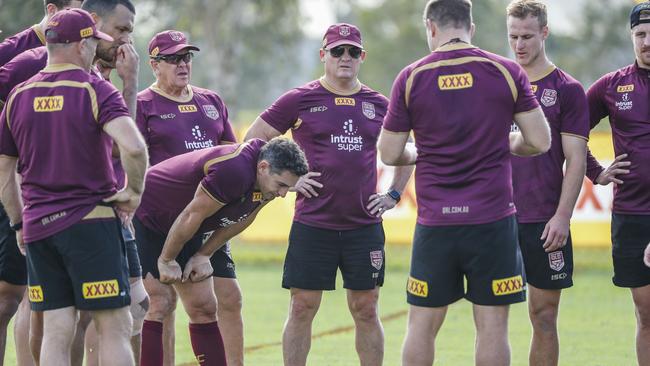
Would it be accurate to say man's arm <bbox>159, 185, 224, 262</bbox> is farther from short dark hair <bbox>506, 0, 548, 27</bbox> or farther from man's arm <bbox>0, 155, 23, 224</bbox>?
short dark hair <bbox>506, 0, 548, 27</bbox>

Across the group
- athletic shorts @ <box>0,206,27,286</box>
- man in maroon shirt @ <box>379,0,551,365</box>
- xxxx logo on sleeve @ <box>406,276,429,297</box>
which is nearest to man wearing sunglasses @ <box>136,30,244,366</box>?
athletic shorts @ <box>0,206,27,286</box>

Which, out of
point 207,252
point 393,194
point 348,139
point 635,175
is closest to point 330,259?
point 393,194

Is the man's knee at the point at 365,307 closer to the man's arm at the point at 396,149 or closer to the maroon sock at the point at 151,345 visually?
the maroon sock at the point at 151,345

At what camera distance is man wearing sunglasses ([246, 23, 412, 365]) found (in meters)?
8.64

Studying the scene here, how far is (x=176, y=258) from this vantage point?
26.7 feet

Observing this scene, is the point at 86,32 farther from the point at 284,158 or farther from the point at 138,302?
the point at 138,302

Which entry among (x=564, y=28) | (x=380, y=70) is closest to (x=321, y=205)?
(x=380, y=70)

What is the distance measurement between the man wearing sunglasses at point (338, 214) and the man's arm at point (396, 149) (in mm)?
1548

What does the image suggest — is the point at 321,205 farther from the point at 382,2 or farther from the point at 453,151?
the point at 382,2

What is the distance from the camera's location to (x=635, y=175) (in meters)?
8.42

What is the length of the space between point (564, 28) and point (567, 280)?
2135 inches

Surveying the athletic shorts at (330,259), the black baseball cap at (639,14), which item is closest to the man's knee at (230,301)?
the athletic shorts at (330,259)

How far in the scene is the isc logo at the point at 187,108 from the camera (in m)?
8.99

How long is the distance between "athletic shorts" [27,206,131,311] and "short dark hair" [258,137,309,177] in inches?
43.0
